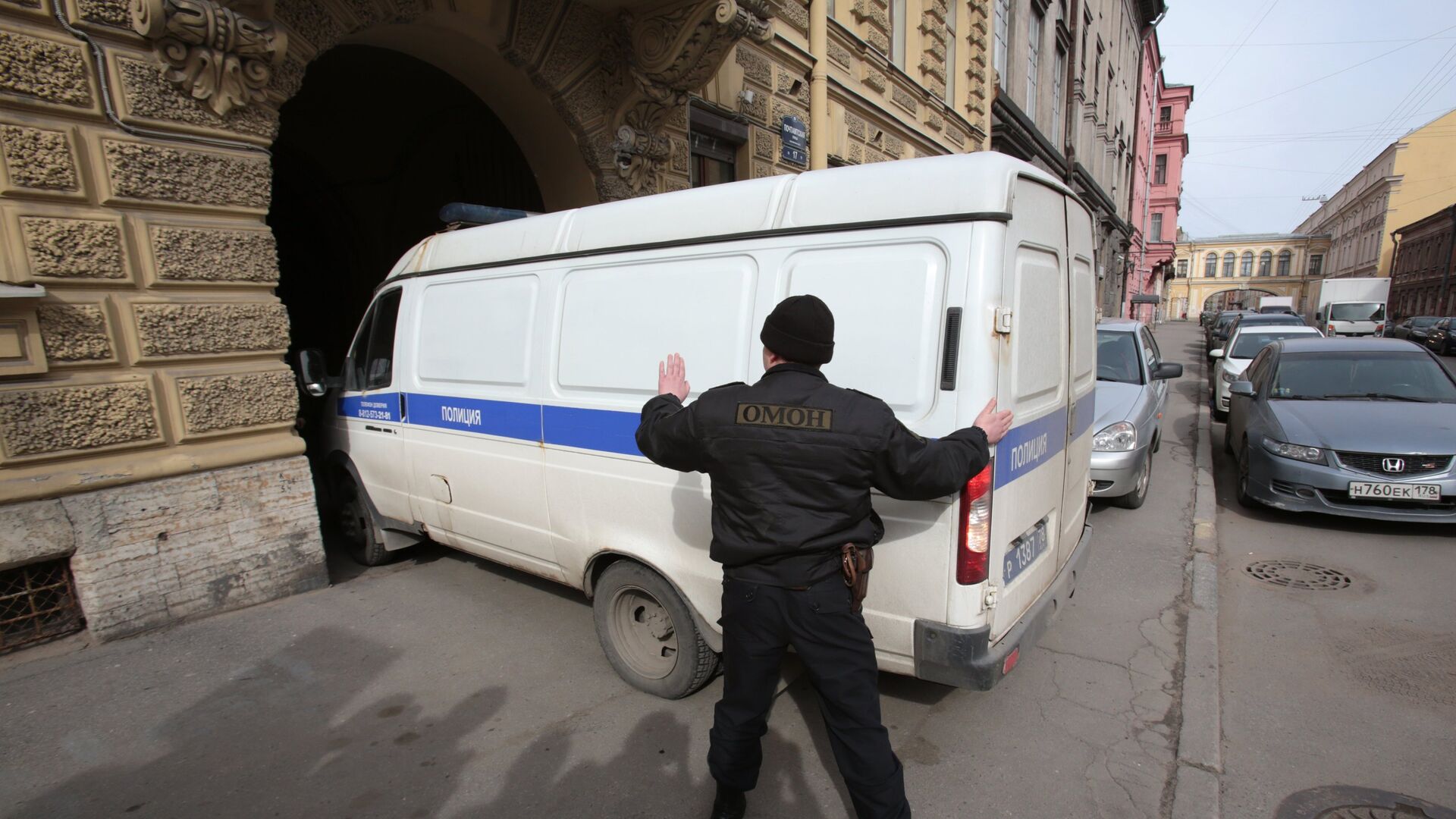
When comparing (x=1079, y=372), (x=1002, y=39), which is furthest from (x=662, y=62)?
(x=1002, y=39)

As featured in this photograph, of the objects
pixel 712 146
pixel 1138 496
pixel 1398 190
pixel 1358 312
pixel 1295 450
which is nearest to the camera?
pixel 1295 450

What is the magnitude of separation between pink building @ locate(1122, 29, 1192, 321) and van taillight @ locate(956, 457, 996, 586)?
44.6 m

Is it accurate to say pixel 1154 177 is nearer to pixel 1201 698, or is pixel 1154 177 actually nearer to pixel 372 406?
pixel 1201 698

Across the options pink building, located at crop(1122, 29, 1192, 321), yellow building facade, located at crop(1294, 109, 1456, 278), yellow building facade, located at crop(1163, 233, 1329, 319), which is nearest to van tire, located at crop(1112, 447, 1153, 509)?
pink building, located at crop(1122, 29, 1192, 321)

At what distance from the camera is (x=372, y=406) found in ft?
15.6

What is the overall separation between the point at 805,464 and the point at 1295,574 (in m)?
4.55

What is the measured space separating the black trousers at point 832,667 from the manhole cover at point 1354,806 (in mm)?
1558

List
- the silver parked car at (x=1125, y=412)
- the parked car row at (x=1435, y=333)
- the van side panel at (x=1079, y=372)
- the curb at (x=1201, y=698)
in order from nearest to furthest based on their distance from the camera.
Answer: the curb at (x=1201, y=698), the van side panel at (x=1079, y=372), the silver parked car at (x=1125, y=412), the parked car row at (x=1435, y=333)

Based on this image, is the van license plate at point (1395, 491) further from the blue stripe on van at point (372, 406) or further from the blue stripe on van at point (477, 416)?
the blue stripe on van at point (372, 406)

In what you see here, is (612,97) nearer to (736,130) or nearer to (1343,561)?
(736,130)

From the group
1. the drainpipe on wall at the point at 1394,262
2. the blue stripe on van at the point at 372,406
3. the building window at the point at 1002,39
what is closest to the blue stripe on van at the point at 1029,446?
the blue stripe on van at the point at 372,406

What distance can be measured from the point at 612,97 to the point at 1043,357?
5.44m

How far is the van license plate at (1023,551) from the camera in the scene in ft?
8.88

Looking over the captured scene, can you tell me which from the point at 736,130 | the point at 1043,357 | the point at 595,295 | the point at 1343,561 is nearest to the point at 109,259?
the point at 595,295
